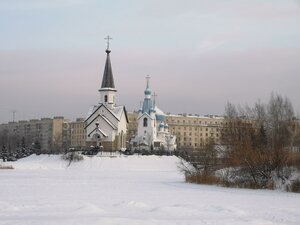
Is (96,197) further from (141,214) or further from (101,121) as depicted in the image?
(101,121)

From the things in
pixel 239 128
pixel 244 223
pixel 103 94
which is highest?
pixel 103 94

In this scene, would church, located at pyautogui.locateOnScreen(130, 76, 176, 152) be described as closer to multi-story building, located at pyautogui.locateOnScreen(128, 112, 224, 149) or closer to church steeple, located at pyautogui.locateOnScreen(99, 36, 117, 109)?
church steeple, located at pyautogui.locateOnScreen(99, 36, 117, 109)

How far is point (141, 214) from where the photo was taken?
55.3 feet

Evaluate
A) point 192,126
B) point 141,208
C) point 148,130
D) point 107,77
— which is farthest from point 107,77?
point 192,126

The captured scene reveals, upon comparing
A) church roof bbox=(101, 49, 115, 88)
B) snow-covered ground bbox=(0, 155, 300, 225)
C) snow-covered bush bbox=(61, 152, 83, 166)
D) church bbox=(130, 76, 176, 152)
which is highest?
Result: church roof bbox=(101, 49, 115, 88)

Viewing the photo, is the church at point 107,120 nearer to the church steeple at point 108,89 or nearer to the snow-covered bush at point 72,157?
the church steeple at point 108,89

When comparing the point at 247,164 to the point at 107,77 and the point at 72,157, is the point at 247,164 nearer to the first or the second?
the point at 72,157

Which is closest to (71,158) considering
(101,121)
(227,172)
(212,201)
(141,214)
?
(101,121)

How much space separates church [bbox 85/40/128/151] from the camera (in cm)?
7756

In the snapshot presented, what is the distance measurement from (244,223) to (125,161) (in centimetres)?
4811

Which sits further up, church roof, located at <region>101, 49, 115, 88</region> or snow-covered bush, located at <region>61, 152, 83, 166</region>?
church roof, located at <region>101, 49, 115, 88</region>

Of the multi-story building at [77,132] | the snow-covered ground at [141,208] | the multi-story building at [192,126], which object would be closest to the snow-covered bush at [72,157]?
the snow-covered ground at [141,208]

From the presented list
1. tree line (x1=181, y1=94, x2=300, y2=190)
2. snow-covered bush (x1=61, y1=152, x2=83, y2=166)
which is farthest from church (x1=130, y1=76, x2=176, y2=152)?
tree line (x1=181, y1=94, x2=300, y2=190)

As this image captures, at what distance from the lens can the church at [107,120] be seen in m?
77.6
